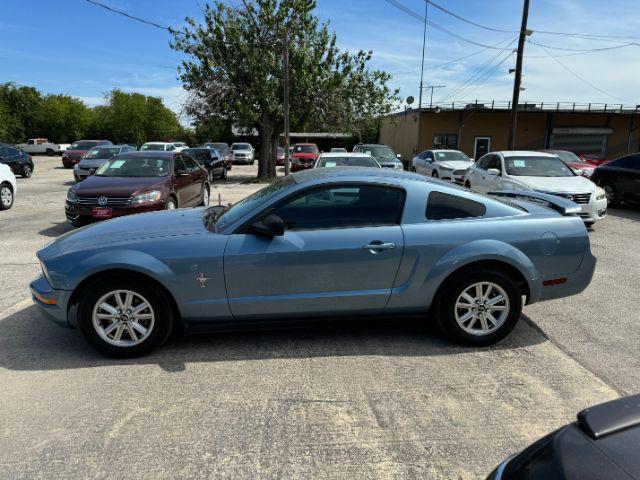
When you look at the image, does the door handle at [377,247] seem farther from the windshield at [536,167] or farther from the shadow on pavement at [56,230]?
the windshield at [536,167]

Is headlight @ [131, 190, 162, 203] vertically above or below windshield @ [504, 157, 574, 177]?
below

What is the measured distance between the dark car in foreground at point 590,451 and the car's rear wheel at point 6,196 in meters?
13.2

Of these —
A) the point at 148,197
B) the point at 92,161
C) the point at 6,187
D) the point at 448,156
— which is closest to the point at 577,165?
the point at 448,156

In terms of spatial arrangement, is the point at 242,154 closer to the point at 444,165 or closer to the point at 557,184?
the point at 444,165

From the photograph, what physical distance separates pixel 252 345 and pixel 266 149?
19.0 meters

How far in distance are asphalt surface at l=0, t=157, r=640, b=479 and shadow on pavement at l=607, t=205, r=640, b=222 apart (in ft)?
25.9

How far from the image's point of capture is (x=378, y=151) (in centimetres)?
1950

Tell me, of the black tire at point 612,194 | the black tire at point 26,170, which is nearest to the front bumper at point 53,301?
the black tire at point 612,194

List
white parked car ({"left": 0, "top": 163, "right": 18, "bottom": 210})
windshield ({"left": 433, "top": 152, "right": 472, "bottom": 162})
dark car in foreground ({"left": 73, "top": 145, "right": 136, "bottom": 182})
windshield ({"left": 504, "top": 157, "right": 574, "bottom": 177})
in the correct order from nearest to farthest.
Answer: windshield ({"left": 504, "top": 157, "right": 574, "bottom": 177}) → white parked car ({"left": 0, "top": 163, "right": 18, "bottom": 210}) → dark car in foreground ({"left": 73, "top": 145, "right": 136, "bottom": 182}) → windshield ({"left": 433, "top": 152, "right": 472, "bottom": 162})

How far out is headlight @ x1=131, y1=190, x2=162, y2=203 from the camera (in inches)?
327

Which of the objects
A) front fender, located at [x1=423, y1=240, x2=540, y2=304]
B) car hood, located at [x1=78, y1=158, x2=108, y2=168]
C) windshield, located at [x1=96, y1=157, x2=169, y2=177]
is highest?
windshield, located at [x1=96, y1=157, x2=169, y2=177]

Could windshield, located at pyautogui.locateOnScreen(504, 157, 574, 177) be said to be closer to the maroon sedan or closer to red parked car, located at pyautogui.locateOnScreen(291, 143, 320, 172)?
the maroon sedan

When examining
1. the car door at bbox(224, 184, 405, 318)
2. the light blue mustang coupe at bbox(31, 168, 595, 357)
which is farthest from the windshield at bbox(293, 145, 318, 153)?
the car door at bbox(224, 184, 405, 318)

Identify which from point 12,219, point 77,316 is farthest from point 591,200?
point 12,219
